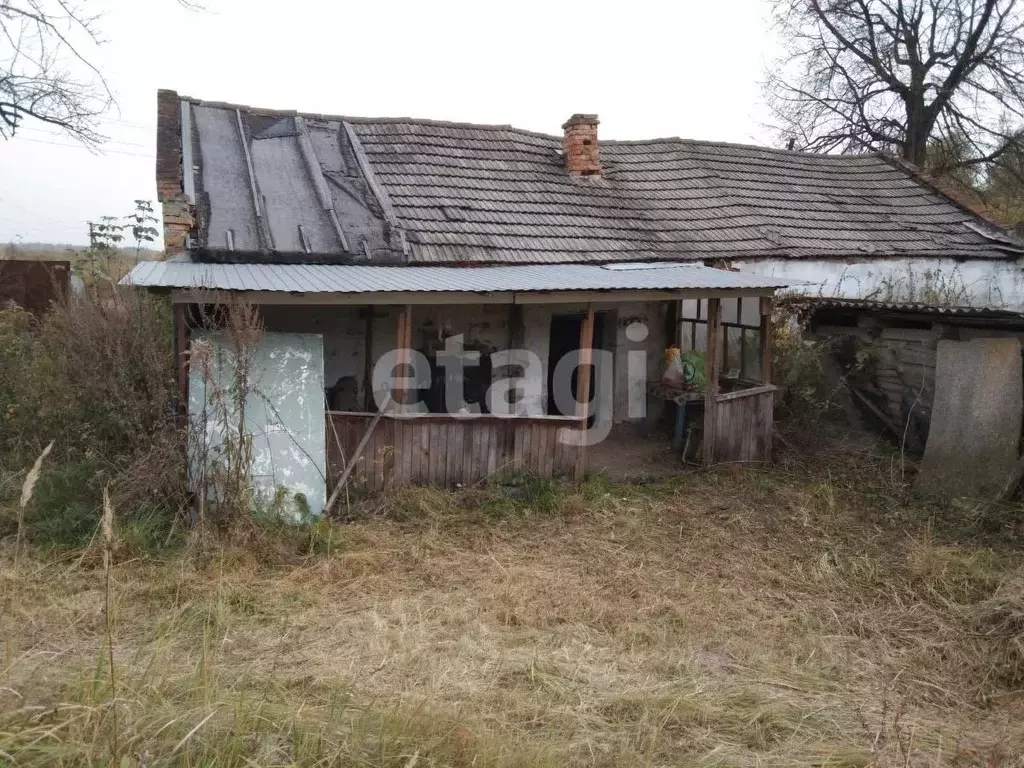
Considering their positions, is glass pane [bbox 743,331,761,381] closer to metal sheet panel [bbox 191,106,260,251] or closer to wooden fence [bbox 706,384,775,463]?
wooden fence [bbox 706,384,775,463]

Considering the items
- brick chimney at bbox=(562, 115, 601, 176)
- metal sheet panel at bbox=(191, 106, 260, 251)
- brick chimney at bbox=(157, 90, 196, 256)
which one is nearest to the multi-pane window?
brick chimney at bbox=(562, 115, 601, 176)

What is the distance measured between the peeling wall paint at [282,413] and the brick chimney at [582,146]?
6.84m

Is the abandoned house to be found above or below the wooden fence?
above

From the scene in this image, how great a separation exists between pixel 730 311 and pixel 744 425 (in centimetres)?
290

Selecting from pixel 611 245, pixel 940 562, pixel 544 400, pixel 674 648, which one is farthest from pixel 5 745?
pixel 611 245

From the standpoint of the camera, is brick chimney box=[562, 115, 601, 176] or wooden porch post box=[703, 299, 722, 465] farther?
brick chimney box=[562, 115, 601, 176]

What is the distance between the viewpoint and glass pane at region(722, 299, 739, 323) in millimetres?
11665

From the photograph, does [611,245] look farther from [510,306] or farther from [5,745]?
[5,745]

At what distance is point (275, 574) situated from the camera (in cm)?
605

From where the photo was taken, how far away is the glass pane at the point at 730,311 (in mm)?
11665

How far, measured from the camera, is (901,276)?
12922 millimetres

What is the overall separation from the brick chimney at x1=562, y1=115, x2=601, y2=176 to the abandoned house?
0.03 metres

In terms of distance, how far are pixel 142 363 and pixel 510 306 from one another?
4716 millimetres

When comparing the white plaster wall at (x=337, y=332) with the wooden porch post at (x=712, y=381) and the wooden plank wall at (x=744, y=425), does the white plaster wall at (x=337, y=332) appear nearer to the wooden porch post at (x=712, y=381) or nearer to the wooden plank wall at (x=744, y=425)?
the wooden porch post at (x=712, y=381)
